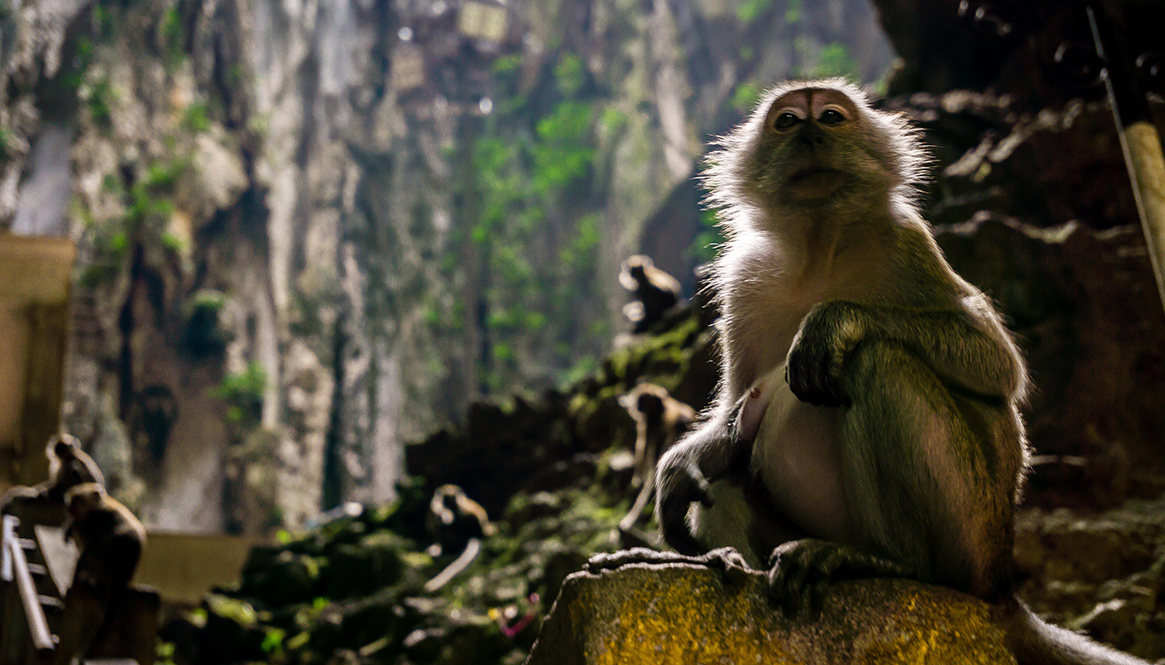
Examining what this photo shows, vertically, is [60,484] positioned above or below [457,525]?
above

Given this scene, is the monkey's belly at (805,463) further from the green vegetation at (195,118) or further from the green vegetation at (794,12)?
the green vegetation at (794,12)

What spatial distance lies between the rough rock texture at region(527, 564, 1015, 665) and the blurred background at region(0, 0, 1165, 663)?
1.42 meters

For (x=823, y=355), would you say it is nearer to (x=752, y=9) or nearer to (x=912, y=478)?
(x=912, y=478)

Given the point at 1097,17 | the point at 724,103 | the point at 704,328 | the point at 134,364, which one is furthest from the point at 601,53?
the point at 1097,17

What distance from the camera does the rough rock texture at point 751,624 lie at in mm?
1676

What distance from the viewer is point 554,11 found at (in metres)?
36.7

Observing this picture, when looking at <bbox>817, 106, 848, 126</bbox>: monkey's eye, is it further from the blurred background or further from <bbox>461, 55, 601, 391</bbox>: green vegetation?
<bbox>461, 55, 601, 391</bbox>: green vegetation

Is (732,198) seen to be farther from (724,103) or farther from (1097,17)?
(724,103)

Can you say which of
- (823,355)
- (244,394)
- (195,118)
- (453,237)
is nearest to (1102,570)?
(823,355)

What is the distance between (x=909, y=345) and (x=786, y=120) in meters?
0.78

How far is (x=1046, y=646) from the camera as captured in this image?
1.95 metres

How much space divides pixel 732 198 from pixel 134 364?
74.2 ft

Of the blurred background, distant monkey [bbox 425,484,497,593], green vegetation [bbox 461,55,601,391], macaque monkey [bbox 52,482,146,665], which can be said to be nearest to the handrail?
macaque monkey [bbox 52,482,146,665]

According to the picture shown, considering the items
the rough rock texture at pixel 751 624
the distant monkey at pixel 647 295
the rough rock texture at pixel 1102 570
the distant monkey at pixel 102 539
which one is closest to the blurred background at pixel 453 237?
the rough rock texture at pixel 1102 570
